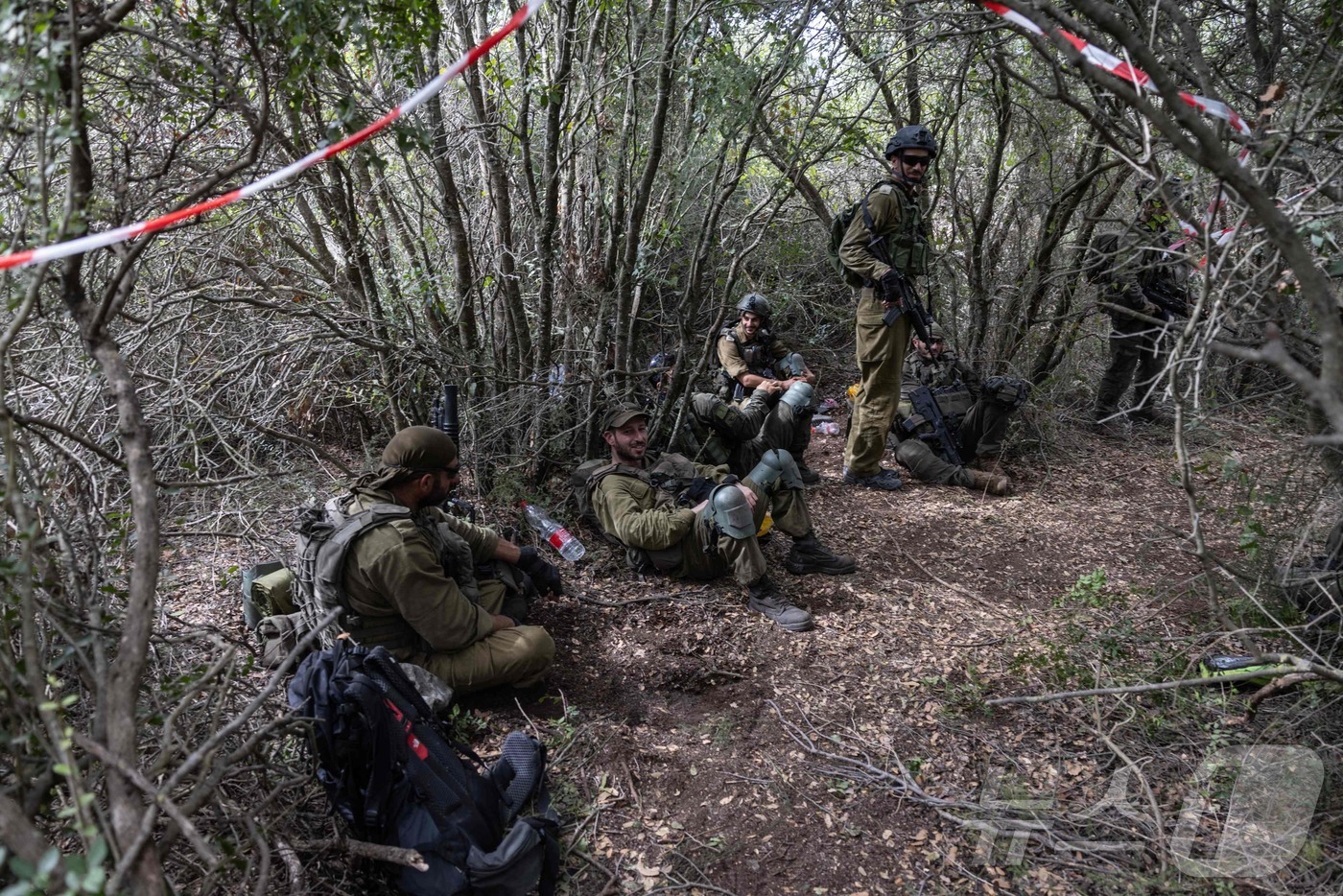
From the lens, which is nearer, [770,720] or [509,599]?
[770,720]

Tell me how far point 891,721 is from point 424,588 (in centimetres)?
179

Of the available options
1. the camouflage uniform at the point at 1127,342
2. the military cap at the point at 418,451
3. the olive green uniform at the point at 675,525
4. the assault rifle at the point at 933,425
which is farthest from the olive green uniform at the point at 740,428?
the camouflage uniform at the point at 1127,342

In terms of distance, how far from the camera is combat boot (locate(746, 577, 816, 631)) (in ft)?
11.4

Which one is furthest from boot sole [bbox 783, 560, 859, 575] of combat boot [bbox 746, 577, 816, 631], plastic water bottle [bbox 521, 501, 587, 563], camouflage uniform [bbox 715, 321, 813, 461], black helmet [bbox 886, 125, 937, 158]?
black helmet [bbox 886, 125, 937, 158]

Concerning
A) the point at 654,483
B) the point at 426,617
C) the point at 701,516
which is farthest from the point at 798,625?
the point at 426,617

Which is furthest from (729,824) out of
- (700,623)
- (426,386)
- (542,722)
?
(426,386)

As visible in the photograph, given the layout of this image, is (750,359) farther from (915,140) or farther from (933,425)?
(915,140)

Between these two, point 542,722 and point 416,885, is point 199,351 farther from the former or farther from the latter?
point 416,885

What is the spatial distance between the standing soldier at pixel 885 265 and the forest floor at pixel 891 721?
3.43 feet

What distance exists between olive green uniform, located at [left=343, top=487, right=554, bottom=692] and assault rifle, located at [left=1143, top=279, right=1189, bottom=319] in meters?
5.09

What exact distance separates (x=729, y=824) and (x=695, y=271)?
121 inches

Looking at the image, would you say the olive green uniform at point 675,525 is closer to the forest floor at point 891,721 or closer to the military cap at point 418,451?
the forest floor at point 891,721

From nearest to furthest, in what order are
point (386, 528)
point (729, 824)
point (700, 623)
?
point (729, 824), point (386, 528), point (700, 623)

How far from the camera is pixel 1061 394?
6.17 m
